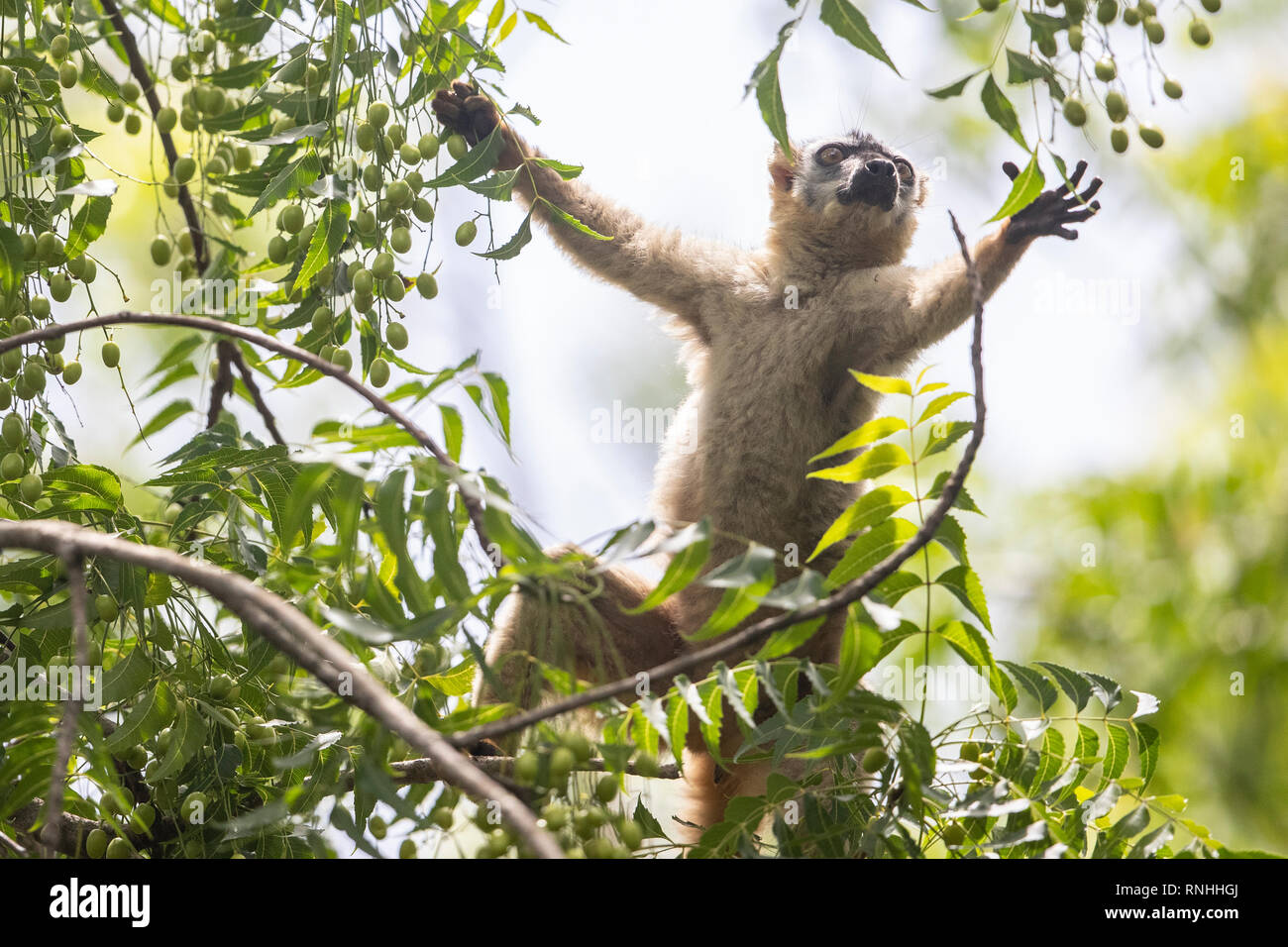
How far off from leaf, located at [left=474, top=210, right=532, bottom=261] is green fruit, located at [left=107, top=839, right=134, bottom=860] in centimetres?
151

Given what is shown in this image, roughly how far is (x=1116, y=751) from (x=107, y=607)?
2.15m

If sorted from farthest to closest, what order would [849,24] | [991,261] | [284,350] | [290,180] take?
[991,261], [290,180], [849,24], [284,350]

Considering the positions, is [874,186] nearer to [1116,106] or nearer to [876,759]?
[1116,106]

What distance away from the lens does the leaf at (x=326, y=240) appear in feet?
8.36

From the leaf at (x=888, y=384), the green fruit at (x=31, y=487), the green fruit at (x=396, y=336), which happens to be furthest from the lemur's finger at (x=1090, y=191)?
the green fruit at (x=31, y=487)

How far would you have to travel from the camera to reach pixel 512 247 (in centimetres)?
286

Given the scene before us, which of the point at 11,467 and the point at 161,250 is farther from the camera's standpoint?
the point at 161,250

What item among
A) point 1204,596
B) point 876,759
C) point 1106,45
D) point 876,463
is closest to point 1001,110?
point 1106,45

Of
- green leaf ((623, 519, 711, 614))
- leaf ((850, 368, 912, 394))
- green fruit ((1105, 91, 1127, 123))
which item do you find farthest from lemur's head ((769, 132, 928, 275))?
green leaf ((623, 519, 711, 614))

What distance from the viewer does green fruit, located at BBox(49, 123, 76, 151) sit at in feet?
8.72

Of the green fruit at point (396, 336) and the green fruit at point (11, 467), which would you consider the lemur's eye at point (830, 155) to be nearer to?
the green fruit at point (396, 336)

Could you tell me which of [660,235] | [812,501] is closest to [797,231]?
[660,235]

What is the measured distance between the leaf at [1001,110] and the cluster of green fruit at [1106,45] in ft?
0.59
